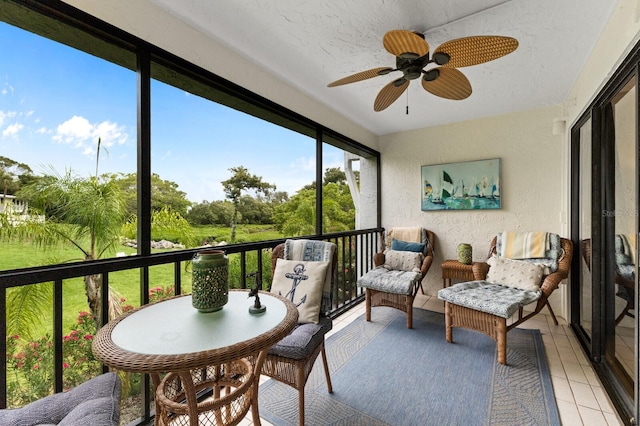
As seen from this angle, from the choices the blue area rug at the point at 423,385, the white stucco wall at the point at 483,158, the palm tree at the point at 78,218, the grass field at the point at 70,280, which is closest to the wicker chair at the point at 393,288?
the blue area rug at the point at 423,385

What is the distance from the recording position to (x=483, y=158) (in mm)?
3557

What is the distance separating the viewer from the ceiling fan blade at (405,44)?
4.66ft

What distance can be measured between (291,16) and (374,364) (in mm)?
2563

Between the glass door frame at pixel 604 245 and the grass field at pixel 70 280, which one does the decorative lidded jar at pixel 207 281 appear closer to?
the grass field at pixel 70 280

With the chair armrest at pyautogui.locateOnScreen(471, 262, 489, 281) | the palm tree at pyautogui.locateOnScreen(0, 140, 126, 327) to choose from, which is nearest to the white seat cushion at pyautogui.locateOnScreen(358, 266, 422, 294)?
the chair armrest at pyautogui.locateOnScreen(471, 262, 489, 281)

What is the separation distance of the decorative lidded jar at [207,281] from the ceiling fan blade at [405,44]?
4.61 feet

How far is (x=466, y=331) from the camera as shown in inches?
107

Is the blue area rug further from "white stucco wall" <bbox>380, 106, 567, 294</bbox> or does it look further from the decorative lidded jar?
"white stucco wall" <bbox>380, 106, 567, 294</bbox>

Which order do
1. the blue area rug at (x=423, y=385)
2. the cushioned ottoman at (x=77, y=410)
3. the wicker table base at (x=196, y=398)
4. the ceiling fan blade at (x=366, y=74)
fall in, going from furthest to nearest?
the ceiling fan blade at (x=366, y=74)
the blue area rug at (x=423, y=385)
the wicker table base at (x=196, y=398)
the cushioned ottoman at (x=77, y=410)

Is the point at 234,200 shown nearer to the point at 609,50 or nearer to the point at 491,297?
the point at 491,297

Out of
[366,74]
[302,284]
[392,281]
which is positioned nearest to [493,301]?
[392,281]

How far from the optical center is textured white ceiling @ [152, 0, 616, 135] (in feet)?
5.41

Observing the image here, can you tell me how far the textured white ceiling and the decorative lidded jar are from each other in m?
1.53

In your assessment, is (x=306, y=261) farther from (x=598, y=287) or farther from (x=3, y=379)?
(x=598, y=287)
